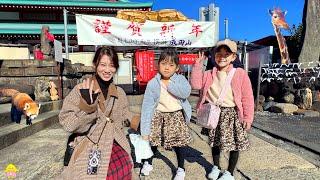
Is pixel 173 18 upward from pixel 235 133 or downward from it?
upward

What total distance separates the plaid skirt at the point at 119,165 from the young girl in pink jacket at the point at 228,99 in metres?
1.22

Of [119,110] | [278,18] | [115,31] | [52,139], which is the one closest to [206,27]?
[278,18]

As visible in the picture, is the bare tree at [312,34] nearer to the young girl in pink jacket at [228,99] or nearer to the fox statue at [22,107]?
the young girl in pink jacket at [228,99]

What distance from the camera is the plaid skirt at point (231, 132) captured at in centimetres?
328

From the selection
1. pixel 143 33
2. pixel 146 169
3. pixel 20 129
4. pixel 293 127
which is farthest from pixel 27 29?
pixel 146 169

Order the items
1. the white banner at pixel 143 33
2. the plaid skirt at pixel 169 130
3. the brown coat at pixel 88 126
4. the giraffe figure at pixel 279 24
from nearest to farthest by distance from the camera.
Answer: the brown coat at pixel 88 126, the plaid skirt at pixel 169 130, the white banner at pixel 143 33, the giraffe figure at pixel 279 24

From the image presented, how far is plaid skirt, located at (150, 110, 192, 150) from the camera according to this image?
3.37m

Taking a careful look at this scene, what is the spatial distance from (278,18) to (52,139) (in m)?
8.42

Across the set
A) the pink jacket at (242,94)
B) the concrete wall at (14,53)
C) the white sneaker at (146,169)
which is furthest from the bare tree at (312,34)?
the concrete wall at (14,53)

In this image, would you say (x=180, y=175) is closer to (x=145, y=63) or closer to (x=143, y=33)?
(x=143, y=33)

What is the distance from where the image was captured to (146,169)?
3602 millimetres

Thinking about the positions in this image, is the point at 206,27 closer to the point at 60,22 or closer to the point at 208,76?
the point at 208,76

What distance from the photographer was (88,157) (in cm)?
218

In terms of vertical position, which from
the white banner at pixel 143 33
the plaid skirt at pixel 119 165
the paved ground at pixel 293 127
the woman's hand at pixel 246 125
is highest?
the white banner at pixel 143 33
